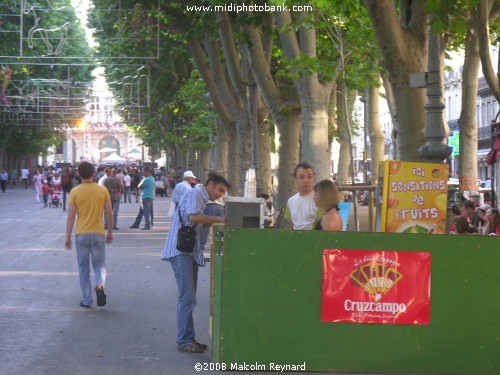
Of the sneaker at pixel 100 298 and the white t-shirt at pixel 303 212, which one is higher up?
the white t-shirt at pixel 303 212

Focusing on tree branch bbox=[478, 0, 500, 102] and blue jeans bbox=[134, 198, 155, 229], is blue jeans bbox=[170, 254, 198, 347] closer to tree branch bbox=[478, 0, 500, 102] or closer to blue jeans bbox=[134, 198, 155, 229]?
tree branch bbox=[478, 0, 500, 102]

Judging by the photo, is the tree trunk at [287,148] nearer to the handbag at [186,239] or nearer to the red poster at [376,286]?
the handbag at [186,239]

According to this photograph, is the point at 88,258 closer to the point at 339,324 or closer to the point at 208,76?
the point at 339,324

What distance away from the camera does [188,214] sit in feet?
32.3

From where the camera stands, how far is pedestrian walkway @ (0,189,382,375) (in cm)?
921

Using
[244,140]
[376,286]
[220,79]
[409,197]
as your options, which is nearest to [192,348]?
[409,197]

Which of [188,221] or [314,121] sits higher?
[314,121]

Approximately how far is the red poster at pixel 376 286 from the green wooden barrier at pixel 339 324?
1.9 inches

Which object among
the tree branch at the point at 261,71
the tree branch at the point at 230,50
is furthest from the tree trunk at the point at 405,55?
the tree branch at the point at 230,50

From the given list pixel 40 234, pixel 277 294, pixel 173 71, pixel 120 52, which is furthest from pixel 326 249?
pixel 173 71

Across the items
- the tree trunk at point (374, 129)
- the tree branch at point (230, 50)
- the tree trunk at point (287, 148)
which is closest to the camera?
the tree trunk at point (287, 148)

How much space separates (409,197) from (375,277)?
78.9 inches

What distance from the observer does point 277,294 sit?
7473mm

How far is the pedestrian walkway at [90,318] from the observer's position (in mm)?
9211
